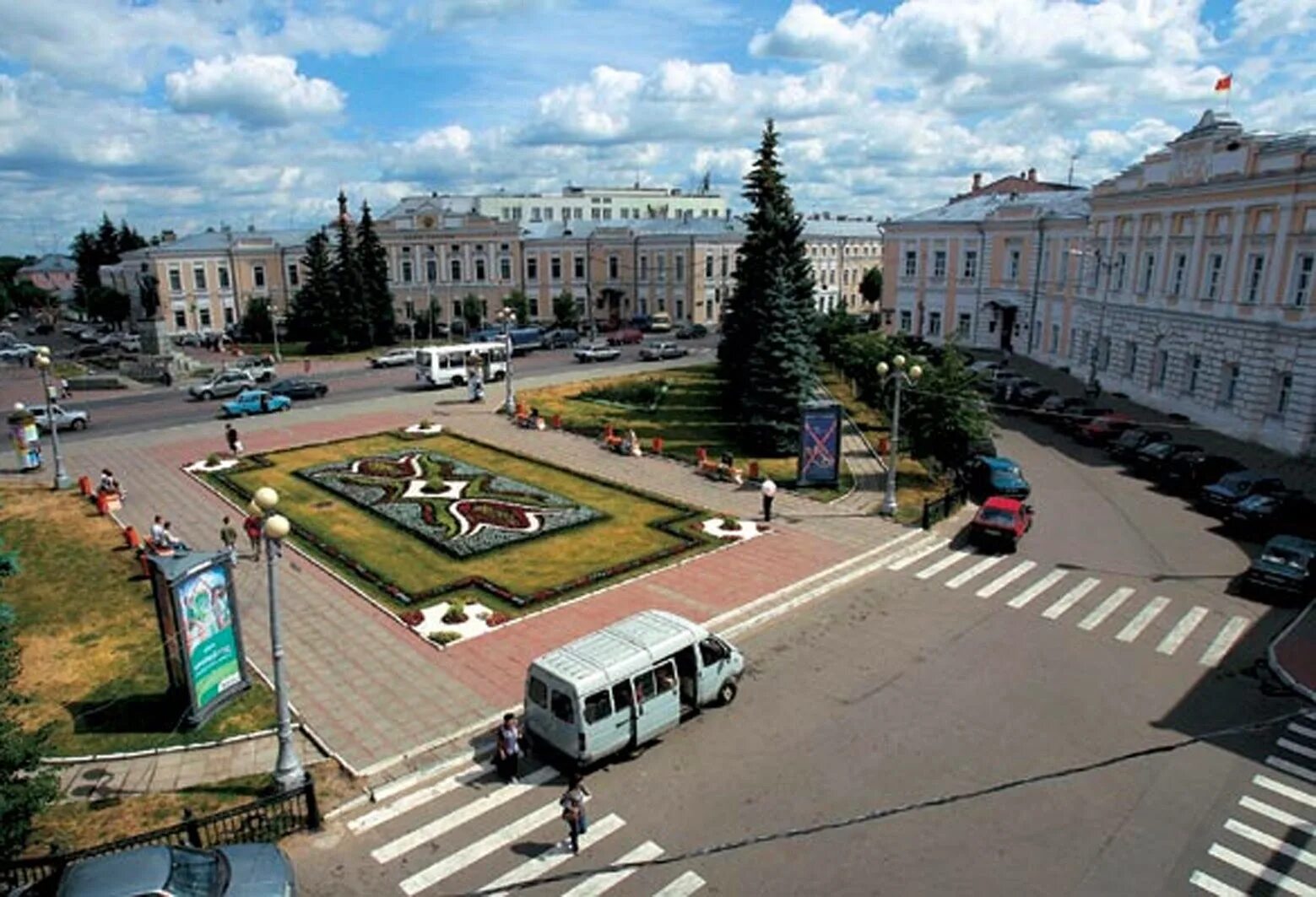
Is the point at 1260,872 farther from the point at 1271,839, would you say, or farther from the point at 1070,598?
the point at 1070,598

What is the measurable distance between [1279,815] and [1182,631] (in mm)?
7738

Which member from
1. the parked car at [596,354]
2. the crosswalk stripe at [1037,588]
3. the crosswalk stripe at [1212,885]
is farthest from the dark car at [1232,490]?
the parked car at [596,354]

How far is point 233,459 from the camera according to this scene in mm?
35375

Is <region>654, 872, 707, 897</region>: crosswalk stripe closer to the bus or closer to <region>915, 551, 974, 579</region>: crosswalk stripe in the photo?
<region>915, 551, 974, 579</region>: crosswalk stripe

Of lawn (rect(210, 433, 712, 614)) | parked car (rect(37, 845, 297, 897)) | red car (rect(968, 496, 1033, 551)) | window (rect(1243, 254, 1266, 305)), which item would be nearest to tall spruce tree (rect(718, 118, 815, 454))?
lawn (rect(210, 433, 712, 614))

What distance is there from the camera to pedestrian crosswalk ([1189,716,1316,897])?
12125 mm

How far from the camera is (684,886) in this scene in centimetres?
1210

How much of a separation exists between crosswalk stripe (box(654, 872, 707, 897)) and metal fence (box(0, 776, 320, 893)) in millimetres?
5599

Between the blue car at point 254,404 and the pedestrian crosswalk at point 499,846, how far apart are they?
36722 millimetres

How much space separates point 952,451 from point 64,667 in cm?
2782

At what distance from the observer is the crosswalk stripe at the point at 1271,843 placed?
1265 centimetres

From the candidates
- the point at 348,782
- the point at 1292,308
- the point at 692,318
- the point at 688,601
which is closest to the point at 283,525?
the point at 348,782

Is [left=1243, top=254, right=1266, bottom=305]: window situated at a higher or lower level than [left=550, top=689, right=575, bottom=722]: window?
higher

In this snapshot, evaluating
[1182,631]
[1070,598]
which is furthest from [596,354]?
→ [1182,631]
